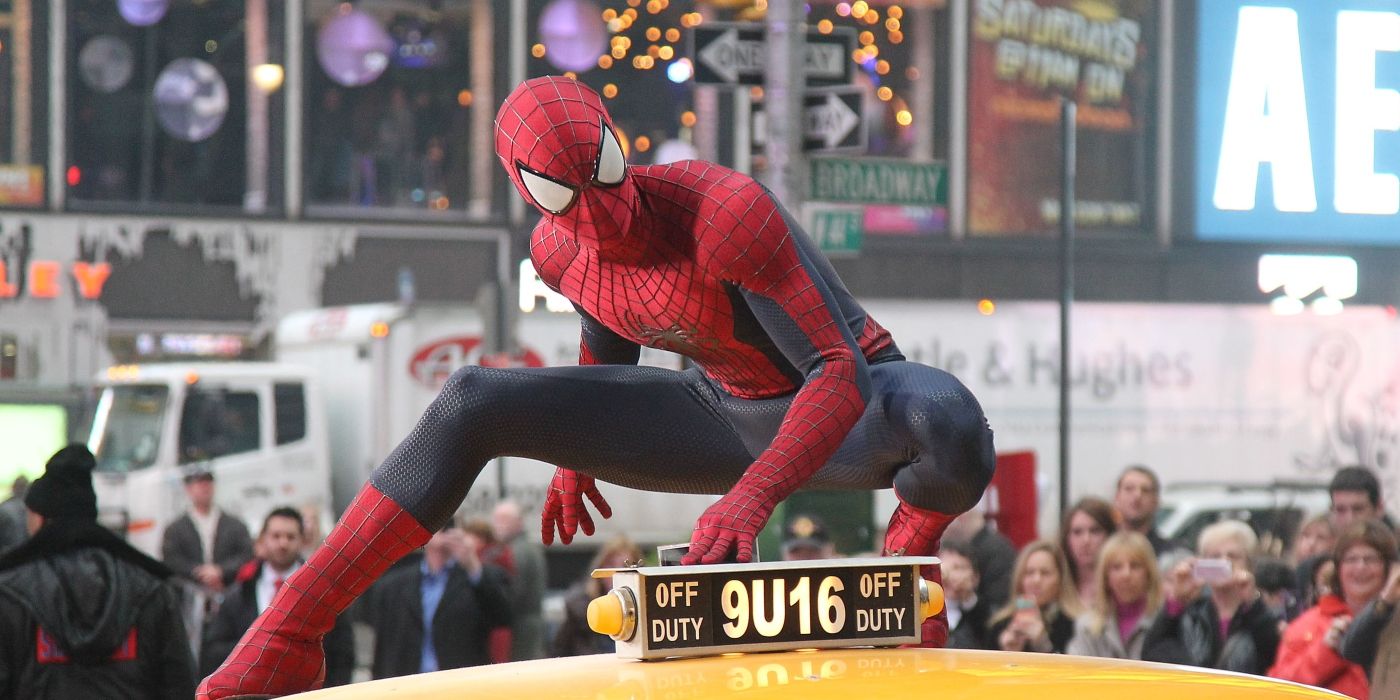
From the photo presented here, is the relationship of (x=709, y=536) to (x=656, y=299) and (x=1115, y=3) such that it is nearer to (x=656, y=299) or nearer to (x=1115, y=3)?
(x=656, y=299)

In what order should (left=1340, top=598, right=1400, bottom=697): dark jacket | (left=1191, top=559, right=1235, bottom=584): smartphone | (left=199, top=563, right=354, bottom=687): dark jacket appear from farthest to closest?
(left=199, top=563, right=354, bottom=687): dark jacket, (left=1191, top=559, right=1235, bottom=584): smartphone, (left=1340, top=598, right=1400, bottom=697): dark jacket

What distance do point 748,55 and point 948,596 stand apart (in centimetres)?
319

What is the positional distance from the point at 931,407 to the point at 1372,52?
20.1 m

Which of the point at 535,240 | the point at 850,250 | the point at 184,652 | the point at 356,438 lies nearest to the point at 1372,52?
the point at 356,438

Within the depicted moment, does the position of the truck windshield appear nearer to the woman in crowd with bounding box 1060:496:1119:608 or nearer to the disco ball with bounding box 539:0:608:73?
the disco ball with bounding box 539:0:608:73

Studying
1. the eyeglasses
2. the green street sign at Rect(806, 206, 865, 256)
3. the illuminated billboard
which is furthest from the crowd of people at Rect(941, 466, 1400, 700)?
the illuminated billboard

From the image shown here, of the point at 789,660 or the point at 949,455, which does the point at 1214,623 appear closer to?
the point at 949,455

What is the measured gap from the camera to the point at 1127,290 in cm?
2542

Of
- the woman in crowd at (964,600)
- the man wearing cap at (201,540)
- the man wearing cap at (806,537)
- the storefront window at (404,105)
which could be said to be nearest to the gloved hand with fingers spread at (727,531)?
the woman in crowd at (964,600)

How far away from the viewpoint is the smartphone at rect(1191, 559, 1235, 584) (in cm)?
725

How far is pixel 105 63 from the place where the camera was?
22.2 meters

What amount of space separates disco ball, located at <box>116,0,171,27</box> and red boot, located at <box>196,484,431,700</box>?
806 inches

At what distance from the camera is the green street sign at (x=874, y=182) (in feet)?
32.2

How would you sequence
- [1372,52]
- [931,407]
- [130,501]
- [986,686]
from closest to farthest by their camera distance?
[986,686], [931,407], [130,501], [1372,52]
